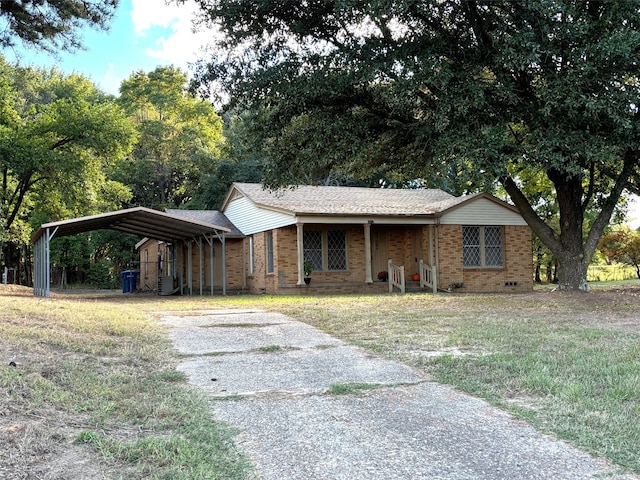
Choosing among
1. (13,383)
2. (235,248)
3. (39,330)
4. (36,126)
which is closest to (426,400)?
(13,383)

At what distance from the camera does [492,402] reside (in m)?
4.21

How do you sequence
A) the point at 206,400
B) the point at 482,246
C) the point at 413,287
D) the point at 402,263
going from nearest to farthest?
the point at 206,400
the point at 413,287
the point at 482,246
the point at 402,263

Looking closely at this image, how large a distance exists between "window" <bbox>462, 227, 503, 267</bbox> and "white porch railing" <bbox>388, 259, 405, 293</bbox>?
8.42 ft

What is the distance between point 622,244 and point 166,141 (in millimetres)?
26287

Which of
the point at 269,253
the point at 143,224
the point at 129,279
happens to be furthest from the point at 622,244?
the point at 129,279

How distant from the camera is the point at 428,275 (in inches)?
784

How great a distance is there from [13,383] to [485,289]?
18.5m

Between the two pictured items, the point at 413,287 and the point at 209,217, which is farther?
the point at 209,217

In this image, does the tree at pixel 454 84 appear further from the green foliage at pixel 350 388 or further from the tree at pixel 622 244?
the tree at pixel 622 244

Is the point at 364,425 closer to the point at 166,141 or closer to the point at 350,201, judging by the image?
the point at 350,201

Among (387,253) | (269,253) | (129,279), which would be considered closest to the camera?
(269,253)

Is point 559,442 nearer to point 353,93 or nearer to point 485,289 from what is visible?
point 353,93

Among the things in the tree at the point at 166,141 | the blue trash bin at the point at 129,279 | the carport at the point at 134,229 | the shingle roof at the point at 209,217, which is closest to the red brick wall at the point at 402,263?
the carport at the point at 134,229

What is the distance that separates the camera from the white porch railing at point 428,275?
1930cm
